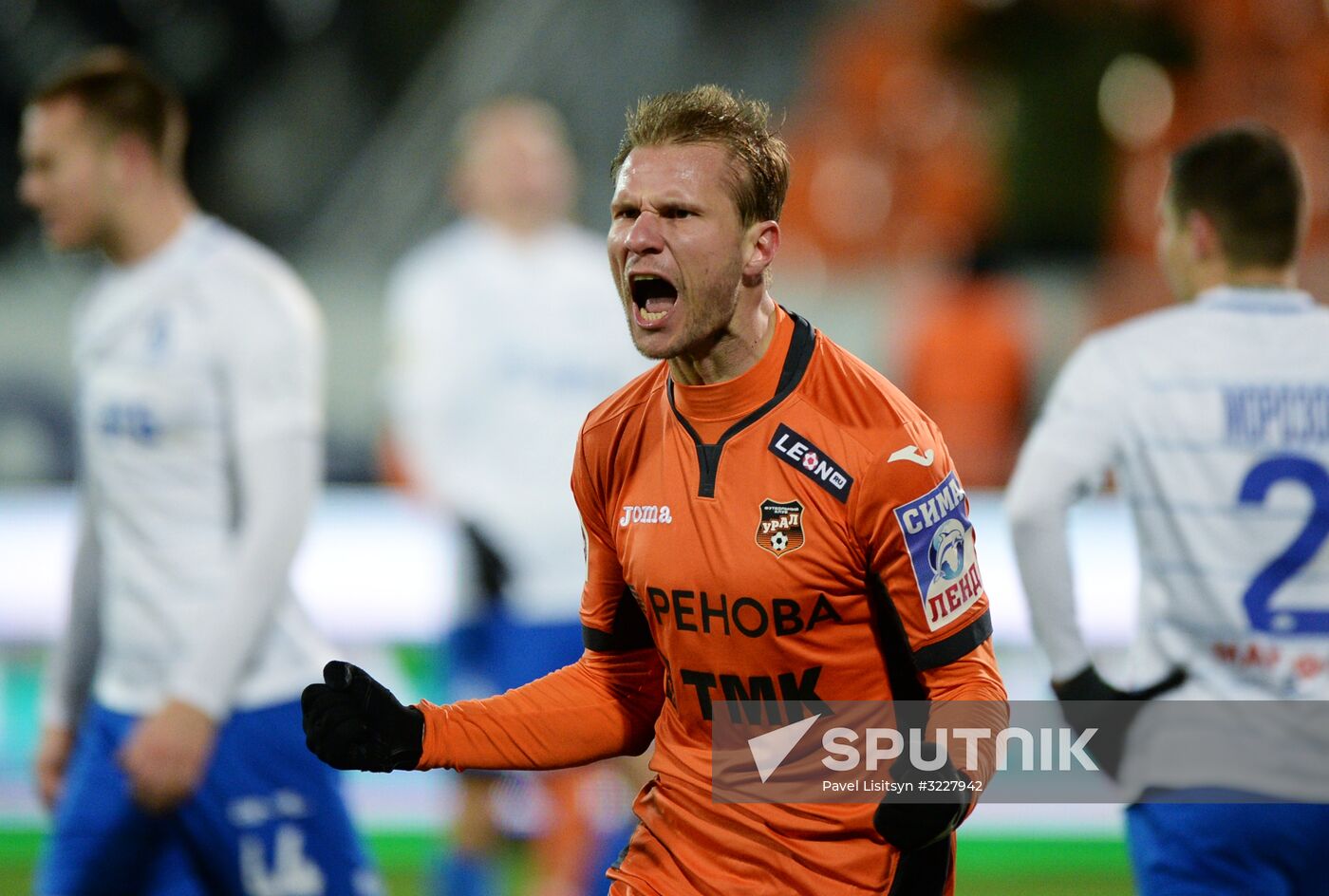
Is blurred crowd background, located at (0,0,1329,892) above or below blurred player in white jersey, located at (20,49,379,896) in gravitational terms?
above

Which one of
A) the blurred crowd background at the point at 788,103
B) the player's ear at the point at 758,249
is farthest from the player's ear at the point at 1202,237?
the blurred crowd background at the point at 788,103

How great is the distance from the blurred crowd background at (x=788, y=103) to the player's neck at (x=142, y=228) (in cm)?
586

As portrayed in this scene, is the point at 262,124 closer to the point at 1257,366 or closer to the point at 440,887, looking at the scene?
the point at 440,887

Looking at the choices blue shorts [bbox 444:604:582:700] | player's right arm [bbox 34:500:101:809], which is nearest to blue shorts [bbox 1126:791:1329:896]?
blue shorts [bbox 444:604:582:700]

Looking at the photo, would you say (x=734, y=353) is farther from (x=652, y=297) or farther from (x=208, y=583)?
(x=208, y=583)

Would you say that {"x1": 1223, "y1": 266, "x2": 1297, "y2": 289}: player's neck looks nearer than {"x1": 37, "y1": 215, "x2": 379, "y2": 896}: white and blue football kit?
Yes

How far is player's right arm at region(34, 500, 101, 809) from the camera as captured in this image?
3.92m

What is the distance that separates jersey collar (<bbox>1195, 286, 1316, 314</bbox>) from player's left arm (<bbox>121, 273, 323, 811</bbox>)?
1.95m

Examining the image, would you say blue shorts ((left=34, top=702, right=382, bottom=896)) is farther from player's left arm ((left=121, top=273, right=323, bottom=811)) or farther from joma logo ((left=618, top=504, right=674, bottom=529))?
joma logo ((left=618, top=504, right=674, bottom=529))

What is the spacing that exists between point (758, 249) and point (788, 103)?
9173 millimetres

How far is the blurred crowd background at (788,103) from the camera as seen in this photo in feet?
34.3

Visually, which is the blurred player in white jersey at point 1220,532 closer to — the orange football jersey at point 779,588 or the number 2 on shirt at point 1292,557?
the number 2 on shirt at point 1292,557

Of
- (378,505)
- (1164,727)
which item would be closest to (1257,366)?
(1164,727)

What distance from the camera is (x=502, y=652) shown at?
5.26m
